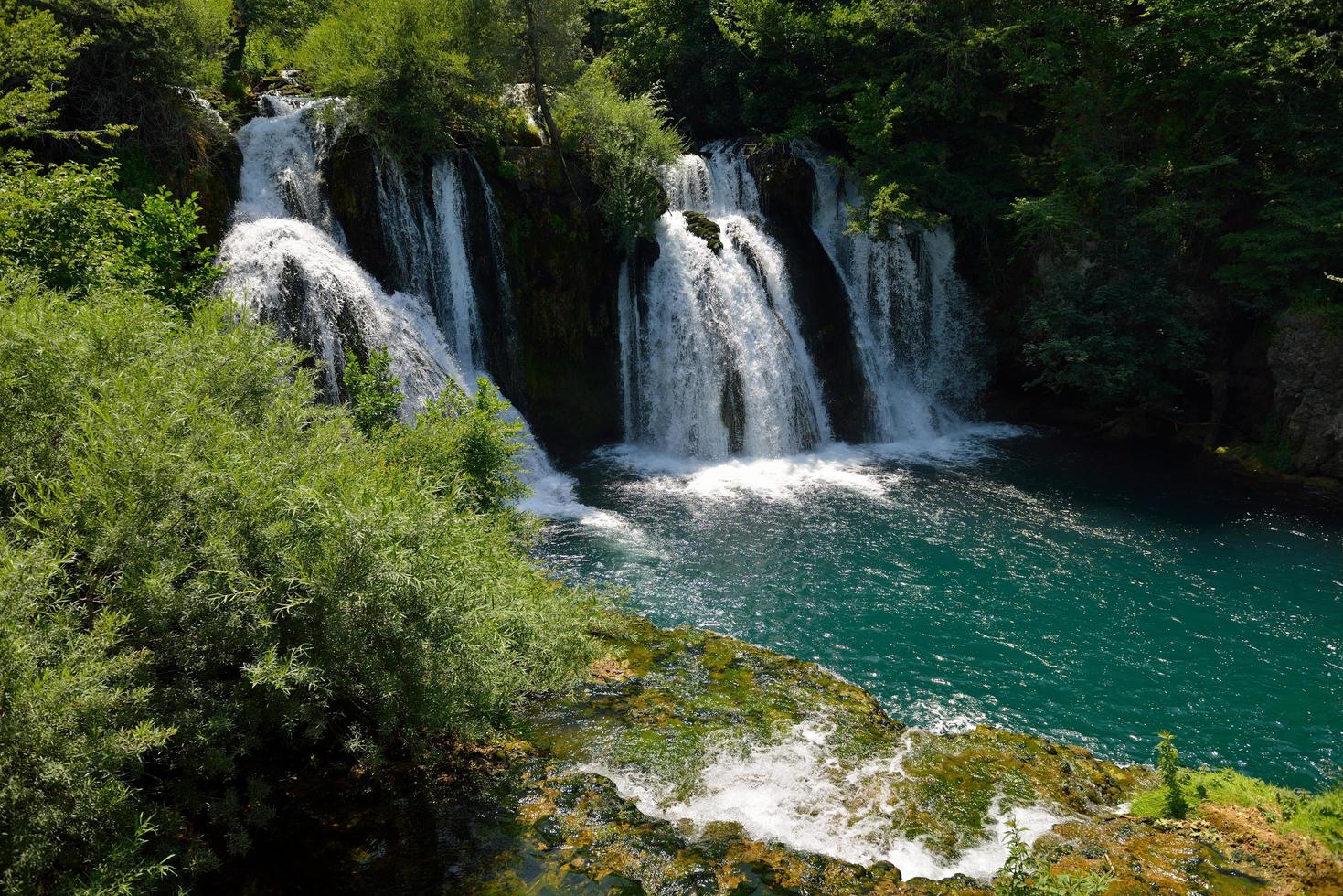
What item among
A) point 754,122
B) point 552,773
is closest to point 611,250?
point 754,122

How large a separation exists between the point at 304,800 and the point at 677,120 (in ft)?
84.0

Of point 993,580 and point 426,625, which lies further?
point 993,580

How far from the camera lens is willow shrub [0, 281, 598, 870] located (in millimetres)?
4750

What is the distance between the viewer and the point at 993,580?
14.2 m

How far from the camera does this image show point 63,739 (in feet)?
12.9

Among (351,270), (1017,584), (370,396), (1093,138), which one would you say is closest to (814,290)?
(1093,138)

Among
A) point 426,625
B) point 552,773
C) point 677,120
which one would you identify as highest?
point 677,120

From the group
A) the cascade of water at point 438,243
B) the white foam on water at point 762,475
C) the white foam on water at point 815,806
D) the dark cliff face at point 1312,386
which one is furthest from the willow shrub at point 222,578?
the dark cliff face at point 1312,386

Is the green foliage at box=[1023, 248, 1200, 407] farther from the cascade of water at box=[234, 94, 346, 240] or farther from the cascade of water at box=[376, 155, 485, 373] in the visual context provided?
the cascade of water at box=[234, 94, 346, 240]

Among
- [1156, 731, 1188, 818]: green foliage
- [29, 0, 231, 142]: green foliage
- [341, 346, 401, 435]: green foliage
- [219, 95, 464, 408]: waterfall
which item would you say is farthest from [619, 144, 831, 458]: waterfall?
[1156, 731, 1188, 818]: green foliage

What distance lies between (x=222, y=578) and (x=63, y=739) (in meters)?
1.26

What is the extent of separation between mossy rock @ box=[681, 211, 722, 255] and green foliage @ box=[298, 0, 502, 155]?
6.02m

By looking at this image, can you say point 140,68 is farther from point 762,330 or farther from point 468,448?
point 762,330

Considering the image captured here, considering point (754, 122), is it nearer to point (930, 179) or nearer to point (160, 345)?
point (930, 179)
